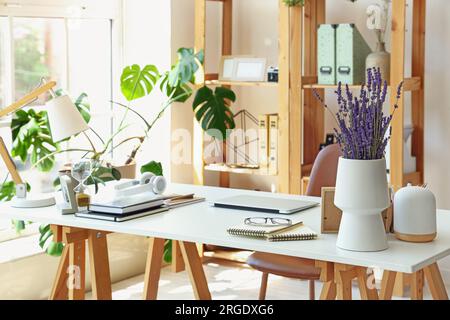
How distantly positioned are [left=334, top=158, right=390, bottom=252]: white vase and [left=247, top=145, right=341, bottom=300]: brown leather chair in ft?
2.69

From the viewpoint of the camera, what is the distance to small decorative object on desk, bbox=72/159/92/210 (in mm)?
3199

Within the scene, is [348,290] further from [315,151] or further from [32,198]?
[315,151]

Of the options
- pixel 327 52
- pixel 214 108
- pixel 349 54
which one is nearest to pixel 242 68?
pixel 214 108

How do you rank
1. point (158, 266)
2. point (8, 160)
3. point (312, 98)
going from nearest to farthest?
point (8, 160) → point (158, 266) → point (312, 98)

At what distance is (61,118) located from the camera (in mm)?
3395

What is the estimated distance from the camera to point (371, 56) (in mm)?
4535

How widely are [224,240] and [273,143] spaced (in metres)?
2.24

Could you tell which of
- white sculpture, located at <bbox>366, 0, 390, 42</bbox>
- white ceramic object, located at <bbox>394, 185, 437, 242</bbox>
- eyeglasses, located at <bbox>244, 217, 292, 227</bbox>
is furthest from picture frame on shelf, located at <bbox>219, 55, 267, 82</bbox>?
white ceramic object, located at <bbox>394, 185, 437, 242</bbox>

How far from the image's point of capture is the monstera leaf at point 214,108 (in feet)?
15.9

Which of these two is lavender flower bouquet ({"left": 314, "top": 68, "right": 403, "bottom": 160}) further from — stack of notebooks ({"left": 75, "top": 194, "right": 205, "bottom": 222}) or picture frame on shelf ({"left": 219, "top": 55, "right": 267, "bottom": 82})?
picture frame on shelf ({"left": 219, "top": 55, "right": 267, "bottom": 82})

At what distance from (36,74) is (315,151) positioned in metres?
1.69

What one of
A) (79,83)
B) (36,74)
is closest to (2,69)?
(36,74)

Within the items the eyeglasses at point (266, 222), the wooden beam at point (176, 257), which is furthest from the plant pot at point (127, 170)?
the eyeglasses at point (266, 222)

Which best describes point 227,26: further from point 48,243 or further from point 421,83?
point 48,243
